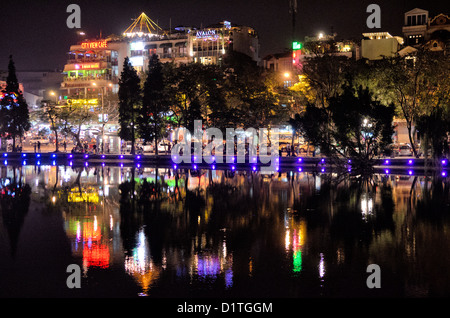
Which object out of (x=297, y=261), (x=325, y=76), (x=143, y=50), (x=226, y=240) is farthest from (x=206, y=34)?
(x=297, y=261)

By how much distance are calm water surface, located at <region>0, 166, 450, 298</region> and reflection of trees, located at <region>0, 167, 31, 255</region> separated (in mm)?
56

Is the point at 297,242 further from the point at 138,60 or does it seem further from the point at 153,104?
the point at 138,60

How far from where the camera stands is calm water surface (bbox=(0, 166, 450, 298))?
12046mm

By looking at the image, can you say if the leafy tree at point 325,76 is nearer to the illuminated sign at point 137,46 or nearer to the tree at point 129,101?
the tree at point 129,101

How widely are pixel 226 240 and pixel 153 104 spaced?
1806 inches

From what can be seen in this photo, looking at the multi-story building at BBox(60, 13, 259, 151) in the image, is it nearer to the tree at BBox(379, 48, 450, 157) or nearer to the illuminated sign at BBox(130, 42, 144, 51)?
the illuminated sign at BBox(130, 42, 144, 51)

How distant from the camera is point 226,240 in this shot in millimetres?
16609

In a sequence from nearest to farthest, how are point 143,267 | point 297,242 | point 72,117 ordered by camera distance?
1. point 143,267
2. point 297,242
3. point 72,117

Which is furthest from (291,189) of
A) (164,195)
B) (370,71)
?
(370,71)

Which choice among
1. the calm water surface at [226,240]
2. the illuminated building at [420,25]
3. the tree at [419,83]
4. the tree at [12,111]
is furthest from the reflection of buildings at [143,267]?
the illuminated building at [420,25]

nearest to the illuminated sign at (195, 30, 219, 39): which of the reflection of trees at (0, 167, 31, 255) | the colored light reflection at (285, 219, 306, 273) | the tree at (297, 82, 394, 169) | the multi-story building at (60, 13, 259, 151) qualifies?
the multi-story building at (60, 13, 259, 151)

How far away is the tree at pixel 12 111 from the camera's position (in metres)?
71.4

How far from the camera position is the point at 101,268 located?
13.4 metres
